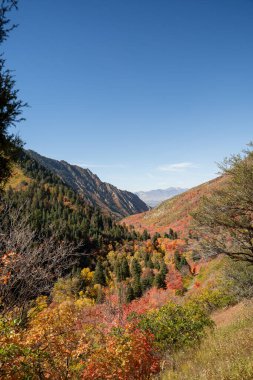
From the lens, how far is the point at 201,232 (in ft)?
54.9

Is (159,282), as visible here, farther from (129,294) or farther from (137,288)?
(129,294)

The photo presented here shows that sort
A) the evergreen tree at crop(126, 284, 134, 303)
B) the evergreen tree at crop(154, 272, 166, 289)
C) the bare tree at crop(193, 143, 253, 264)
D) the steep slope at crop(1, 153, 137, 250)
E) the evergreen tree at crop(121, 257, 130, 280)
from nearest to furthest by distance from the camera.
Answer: the bare tree at crop(193, 143, 253, 264) < the evergreen tree at crop(126, 284, 134, 303) < the evergreen tree at crop(154, 272, 166, 289) < the evergreen tree at crop(121, 257, 130, 280) < the steep slope at crop(1, 153, 137, 250)

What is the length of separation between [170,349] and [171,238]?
13125cm

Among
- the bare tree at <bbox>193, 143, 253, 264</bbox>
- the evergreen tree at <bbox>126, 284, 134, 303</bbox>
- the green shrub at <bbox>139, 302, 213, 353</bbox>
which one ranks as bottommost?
the evergreen tree at <bbox>126, 284, 134, 303</bbox>

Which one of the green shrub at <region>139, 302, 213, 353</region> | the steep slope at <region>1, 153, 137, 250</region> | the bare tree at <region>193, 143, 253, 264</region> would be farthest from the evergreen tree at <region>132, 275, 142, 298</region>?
the bare tree at <region>193, 143, 253, 264</region>

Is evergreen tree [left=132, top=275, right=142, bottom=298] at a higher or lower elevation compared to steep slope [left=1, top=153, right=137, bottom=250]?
lower

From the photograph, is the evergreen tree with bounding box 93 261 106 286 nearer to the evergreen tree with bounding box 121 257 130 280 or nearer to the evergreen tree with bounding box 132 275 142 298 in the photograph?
the evergreen tree with bounding box 121 257 130 280

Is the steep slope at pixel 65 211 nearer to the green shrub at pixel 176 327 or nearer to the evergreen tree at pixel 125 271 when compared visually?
the evergreen tree at pixel 125 271

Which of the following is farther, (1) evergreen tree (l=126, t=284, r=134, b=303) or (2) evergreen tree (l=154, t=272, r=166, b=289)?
(2) evergreen tree (l=154, t=272, r=166, b=289)

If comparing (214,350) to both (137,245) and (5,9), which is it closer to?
(5,9)

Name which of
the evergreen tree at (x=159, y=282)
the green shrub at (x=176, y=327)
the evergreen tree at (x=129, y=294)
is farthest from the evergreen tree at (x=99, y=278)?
the green shrub at (x=176, y=327)

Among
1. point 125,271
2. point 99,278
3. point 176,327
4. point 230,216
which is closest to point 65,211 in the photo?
point 125,271

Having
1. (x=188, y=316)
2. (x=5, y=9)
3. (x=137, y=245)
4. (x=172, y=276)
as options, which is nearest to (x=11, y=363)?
(x=5, y=9)

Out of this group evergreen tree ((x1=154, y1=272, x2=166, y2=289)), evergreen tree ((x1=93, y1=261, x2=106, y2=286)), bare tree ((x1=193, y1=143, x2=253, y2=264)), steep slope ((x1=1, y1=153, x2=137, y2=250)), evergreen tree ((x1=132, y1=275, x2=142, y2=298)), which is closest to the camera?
bare tree ((x1=193, y1=143, x2=253, y2=264))
